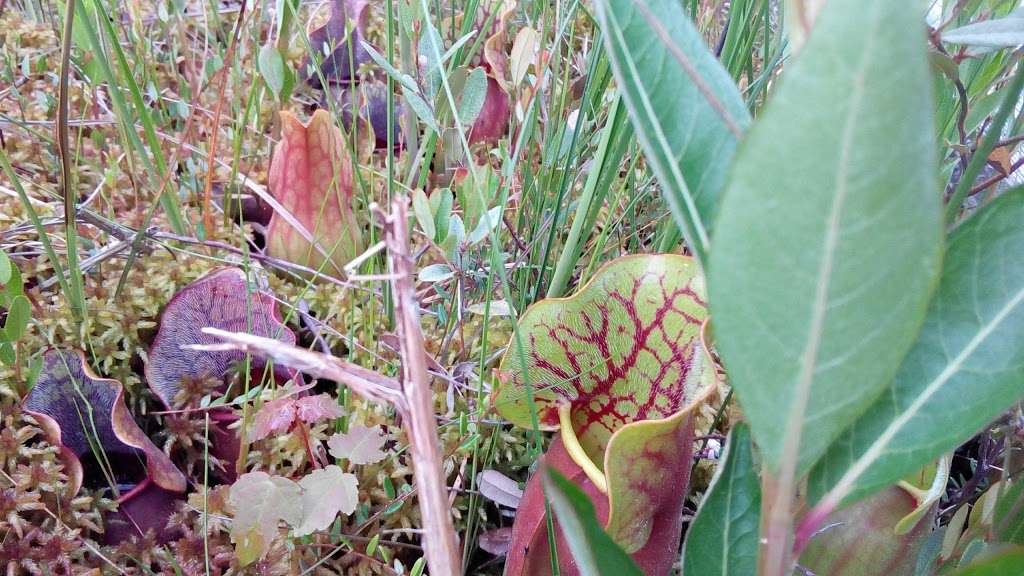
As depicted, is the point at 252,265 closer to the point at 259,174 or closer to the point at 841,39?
the point at 259,174

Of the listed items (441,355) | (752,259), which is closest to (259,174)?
(441,355)

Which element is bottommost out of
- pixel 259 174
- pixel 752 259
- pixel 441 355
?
pixel 441 355

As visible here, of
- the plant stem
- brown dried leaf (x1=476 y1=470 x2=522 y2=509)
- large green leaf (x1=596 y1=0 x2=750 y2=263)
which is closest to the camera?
large green leaf (x1=596 y1=0 x2=750 y2=263)

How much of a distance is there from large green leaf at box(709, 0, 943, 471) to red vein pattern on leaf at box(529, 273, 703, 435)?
0.91 feet

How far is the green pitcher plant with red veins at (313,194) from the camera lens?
2.99 feet

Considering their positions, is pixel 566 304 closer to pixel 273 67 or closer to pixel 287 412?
pixel 287 412

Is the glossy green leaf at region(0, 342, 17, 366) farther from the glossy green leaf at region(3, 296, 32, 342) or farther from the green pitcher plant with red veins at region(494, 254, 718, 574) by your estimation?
the green pitcher plant with red veins at region(494, 254, 718, 574)

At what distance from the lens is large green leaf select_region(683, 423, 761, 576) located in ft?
1.10

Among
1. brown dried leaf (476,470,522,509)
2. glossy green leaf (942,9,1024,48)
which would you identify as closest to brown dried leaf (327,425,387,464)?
brown dried leaf (476,470,522,509)

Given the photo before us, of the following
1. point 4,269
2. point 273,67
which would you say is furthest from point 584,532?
point 273,67

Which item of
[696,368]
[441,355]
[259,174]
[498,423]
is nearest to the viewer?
[696,368]

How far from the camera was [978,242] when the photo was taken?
0.88 ft

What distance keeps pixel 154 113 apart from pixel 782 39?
1.08 meters

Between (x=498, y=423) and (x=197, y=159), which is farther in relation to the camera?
(x=197, y=159)
